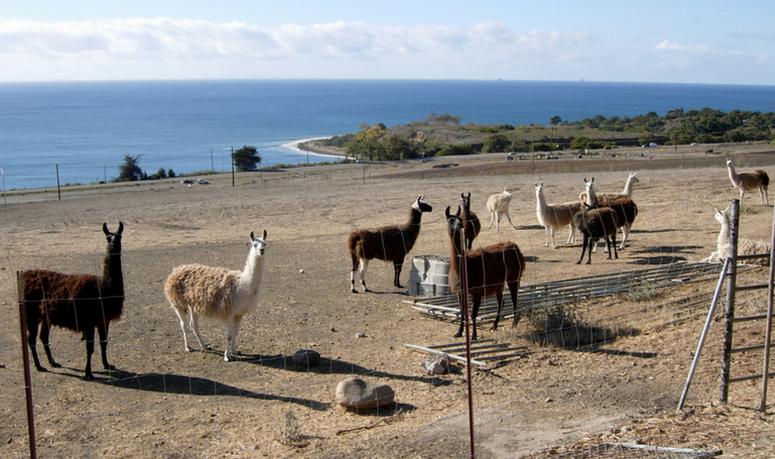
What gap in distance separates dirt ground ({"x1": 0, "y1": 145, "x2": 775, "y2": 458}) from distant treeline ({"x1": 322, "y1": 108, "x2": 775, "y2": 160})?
39798 millimetres

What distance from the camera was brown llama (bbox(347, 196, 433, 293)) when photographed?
52.0 ft

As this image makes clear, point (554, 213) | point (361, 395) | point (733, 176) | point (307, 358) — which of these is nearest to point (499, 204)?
point (554, 213)

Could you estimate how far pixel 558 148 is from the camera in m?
65.7

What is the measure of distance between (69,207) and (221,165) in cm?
5949

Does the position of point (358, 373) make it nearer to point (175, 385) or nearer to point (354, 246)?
point (175, 385)

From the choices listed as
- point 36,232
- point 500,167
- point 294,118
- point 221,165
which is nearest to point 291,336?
point 36,232

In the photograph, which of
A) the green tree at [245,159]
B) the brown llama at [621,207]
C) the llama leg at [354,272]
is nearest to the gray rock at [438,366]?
the llama leg at [354,272]

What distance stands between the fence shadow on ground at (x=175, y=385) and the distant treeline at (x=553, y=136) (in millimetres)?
47659

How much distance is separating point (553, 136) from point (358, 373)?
67727 millimetres

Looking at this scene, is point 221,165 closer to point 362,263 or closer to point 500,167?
point 500,167

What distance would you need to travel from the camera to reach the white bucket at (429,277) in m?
14.5

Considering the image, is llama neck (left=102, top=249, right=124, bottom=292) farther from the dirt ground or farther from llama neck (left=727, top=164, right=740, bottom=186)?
llama neck (left=727, top=164, right=740, bottom=186)

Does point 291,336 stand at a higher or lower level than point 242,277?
lower

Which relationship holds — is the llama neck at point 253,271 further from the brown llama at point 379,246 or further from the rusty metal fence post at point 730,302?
the rusty metal fence post at point 730,302
